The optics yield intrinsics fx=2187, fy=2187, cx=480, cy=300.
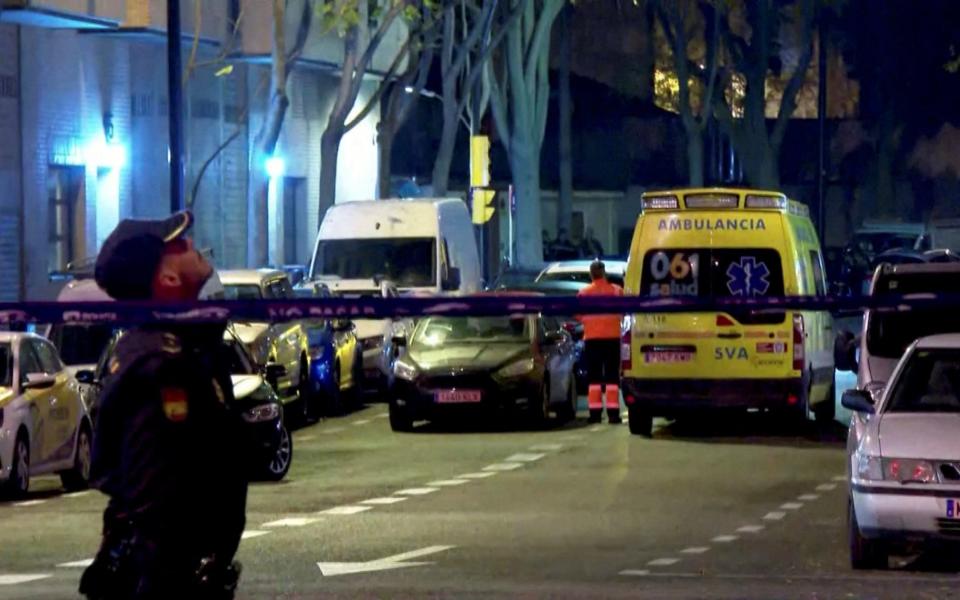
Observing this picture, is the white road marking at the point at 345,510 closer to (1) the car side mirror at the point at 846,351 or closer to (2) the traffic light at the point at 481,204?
(1) the car side mirror at the point at 846,351

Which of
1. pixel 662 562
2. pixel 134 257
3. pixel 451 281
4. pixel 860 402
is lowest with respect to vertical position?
pixel 662 562

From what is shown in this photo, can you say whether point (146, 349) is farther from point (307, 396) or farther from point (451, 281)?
point (451, 281)

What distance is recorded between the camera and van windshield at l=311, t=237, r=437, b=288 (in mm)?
29828

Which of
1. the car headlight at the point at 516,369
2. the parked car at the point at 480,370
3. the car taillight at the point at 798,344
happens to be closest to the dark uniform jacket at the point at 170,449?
the car taillight at the point at 798,344

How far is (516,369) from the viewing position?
23.2 metres

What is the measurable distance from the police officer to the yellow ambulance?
15512 mm

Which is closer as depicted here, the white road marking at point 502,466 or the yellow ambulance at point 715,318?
the white road marking at point 502,466

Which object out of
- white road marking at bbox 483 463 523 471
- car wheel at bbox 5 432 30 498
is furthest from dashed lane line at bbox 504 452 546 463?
car wheel at bbox 5 432 30 498

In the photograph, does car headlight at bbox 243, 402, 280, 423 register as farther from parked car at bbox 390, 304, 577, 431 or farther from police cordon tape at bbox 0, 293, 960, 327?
police cordon tape at bbox 0, 293, 960, 327

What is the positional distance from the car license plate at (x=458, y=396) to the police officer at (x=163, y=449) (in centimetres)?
1660

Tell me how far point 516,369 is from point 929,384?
10247 mm

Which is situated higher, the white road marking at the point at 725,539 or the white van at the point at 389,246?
the white van at the point at 389,246

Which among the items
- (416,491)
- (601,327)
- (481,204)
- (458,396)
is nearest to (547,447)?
(458,396)

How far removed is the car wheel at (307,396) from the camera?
2484 cm
